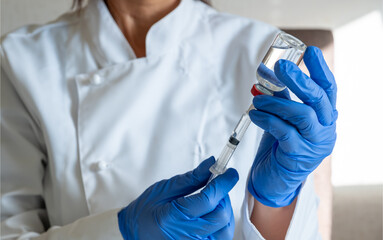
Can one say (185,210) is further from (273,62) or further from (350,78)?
(350,78)

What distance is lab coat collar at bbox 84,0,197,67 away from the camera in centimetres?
95

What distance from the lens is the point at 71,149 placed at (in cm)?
95

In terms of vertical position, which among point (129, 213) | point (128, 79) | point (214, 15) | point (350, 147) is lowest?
point (350, 147)

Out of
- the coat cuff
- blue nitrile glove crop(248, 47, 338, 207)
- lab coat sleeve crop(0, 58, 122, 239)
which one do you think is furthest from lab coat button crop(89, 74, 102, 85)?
blue nitrile glove crop(248, 47, 338, 207)

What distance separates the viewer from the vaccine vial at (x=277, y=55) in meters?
0.64

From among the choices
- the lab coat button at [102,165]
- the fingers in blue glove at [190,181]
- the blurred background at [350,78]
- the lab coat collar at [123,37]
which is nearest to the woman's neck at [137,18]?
the lab coat collar at [123,37]

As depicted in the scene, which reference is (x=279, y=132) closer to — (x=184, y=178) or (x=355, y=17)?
(x=184, y=178)

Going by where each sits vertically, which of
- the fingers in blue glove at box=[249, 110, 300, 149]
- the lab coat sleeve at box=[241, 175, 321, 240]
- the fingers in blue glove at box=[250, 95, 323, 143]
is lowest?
the lab coat sleeve at box=[241, 175, 321, 240]

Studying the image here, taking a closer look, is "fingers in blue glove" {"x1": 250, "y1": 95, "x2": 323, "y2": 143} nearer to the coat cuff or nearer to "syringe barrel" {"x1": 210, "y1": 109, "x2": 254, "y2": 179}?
"syringe barrel" {"x1": 210, "y1": 109, "x2": 254, "y2": 179}

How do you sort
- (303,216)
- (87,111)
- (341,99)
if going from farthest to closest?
(341,99), (87,111), (303,216)

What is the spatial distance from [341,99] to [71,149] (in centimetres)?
101

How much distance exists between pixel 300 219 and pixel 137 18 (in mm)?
535

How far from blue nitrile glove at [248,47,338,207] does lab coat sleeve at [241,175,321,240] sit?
83 millimetres

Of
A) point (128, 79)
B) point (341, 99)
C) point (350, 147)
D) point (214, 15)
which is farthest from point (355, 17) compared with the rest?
point (128, 79)
